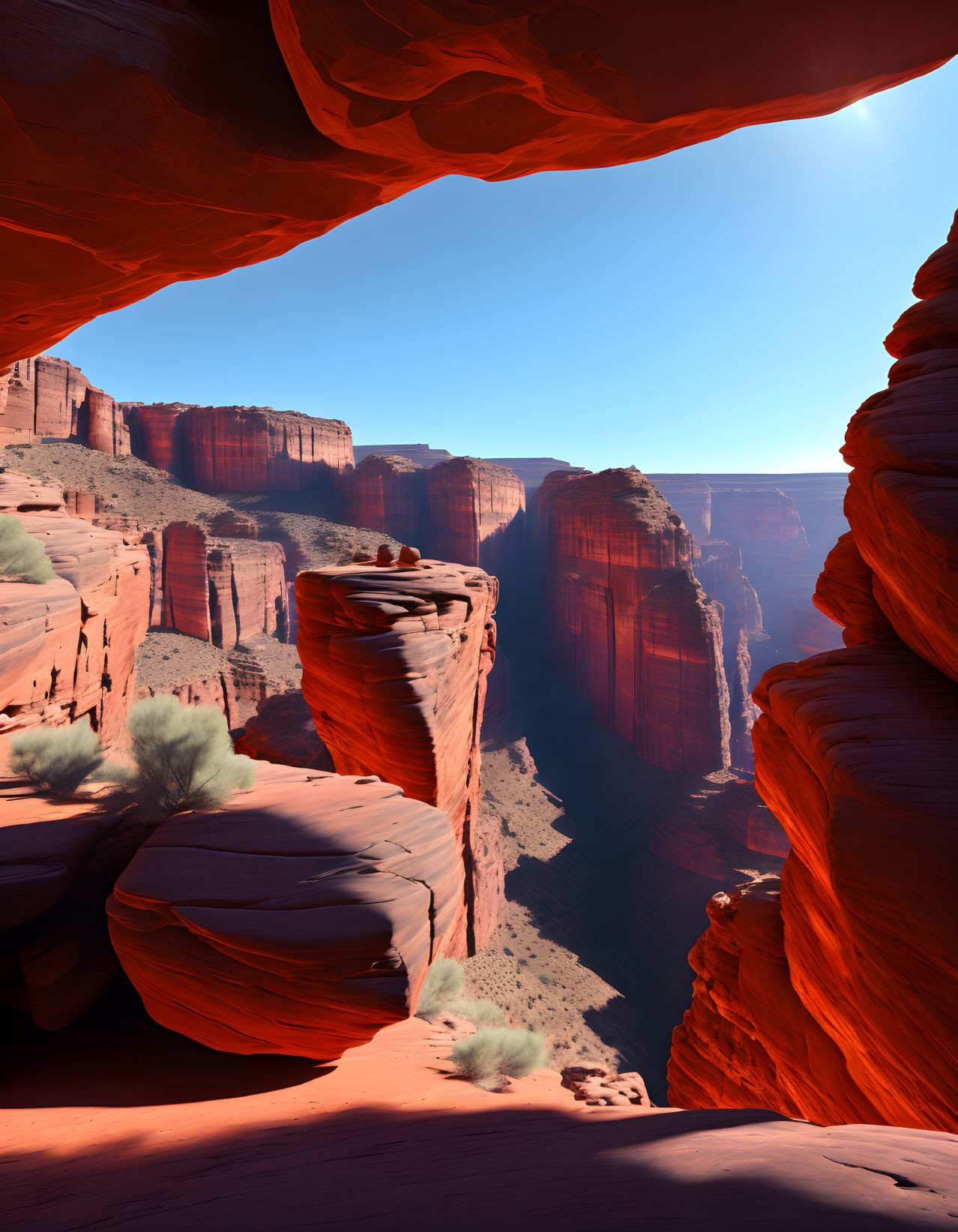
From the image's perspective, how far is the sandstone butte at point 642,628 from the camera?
21.3m

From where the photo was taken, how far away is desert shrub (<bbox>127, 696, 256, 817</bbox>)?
442 cm

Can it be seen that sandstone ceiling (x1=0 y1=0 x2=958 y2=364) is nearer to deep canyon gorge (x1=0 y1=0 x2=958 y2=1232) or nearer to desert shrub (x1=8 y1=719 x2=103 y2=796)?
deep canyon gorge (x1=0 y1=0 x2=958 y2=1232)

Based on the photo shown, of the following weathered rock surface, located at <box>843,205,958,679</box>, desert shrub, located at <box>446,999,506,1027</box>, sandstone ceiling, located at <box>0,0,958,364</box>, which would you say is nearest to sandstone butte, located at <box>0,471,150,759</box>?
sandstone ceiling, located at <box>0,0,958,364</box>

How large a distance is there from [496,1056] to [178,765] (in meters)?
4.03

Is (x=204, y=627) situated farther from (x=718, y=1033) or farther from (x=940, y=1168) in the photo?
(x=940, y=1168)

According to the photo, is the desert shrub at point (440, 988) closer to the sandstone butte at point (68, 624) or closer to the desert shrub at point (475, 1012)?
the desert shrub at point (475, 1012)

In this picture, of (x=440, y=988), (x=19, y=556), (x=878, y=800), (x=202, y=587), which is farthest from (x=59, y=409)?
(x=878, y=800)

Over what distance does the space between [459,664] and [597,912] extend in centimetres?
1335

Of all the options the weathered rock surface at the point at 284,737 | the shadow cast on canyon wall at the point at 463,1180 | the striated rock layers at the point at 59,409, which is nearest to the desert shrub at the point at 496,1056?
the shadow cast on canyon wall at the point at 463,1180

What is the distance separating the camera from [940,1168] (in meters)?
1.76

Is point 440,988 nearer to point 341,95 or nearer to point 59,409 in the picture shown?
point 341,95

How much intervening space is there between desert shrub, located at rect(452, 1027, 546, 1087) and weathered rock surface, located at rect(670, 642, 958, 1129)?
2.18 metres

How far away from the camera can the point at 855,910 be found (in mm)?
2611

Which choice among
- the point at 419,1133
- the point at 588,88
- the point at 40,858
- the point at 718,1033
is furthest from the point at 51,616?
the point at 718,1033
